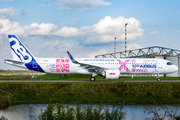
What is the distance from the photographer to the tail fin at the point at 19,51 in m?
37.5

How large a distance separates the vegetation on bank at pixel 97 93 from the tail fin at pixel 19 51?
30.1 feet

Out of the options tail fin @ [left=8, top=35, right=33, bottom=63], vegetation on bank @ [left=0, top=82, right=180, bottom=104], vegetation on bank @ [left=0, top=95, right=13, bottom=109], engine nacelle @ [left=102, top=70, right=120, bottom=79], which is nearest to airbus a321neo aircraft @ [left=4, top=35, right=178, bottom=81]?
tail fin @ [left=8, top=35, right=33, bottom=63]

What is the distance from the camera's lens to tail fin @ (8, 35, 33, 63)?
1475 inches

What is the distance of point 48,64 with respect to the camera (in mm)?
36531

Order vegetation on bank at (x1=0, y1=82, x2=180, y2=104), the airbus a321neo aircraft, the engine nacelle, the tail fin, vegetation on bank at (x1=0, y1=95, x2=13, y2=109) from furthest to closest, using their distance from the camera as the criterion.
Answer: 1. the tail fin
2. the airbus a321neo aircraft
3. the engine nacelle
4. vegetation on bank at (x1=0, y1=82, x2=180, y2=104)
5. vegetation on bank at (x1=0, y1=95, x2=13, y2=109)

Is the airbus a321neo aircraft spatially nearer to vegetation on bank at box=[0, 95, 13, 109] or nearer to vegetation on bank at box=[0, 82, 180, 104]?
vegetation on bank at box=[0, 82, 180, 104]

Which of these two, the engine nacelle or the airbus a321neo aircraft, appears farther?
the airbus a321neo aircraft

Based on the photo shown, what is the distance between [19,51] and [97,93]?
19.8m

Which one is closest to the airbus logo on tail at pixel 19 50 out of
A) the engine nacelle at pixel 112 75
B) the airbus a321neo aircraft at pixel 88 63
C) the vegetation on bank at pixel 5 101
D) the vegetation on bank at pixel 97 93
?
the airbus a321neo aircraft at pixel 88 63

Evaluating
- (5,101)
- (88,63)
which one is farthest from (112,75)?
(5,101)

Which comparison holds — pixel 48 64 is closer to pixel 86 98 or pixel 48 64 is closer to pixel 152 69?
pixel 86 98

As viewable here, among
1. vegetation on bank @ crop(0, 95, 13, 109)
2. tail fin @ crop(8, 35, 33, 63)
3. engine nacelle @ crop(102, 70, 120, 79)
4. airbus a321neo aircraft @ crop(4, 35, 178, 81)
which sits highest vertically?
tail fin @ crop(8, 35, 33, 63)

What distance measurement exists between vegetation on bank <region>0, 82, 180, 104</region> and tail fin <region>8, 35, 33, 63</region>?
9189 millimetres

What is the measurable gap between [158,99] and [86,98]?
1008cm
